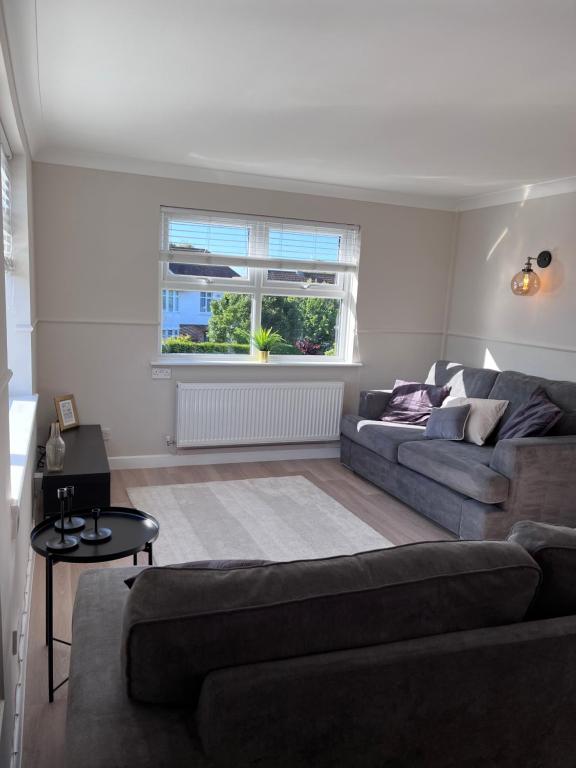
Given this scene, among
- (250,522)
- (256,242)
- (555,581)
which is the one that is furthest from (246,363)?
(555,581)

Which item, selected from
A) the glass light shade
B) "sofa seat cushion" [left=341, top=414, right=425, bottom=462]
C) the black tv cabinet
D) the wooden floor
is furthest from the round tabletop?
the glass light shade

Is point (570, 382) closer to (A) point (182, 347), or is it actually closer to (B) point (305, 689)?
(A) point (182, 347)

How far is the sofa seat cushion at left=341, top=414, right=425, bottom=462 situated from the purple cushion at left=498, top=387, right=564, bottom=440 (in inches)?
25.4

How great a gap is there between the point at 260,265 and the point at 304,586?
398 centimetres

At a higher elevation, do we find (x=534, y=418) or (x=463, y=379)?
(x=463, y=379)

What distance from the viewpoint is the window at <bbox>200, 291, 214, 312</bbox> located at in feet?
16.0

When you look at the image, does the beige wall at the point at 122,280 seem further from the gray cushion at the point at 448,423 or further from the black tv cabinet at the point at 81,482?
the gray cushion at the point at 448,423

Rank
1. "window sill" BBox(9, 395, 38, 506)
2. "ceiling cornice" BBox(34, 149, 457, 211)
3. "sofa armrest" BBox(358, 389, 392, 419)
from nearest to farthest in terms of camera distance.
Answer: "window sill" BBox(9, 395, 38, 506) < "ceiling cornice" BBox(34, 149, 457, 211) < "sofa armrest" BBox(358, 389, 392, 419)

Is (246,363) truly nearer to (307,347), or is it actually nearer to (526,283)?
(307,347)

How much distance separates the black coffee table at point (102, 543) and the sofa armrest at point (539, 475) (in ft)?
7.14

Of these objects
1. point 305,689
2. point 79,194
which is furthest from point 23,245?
point 305,689

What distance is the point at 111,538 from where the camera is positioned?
2115 millimetres

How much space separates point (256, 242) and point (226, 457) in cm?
184

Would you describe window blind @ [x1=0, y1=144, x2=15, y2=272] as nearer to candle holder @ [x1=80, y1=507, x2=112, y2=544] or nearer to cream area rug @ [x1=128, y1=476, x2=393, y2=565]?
cream area rug @ [x1=128, y1=476, x2=393, y2=565]
